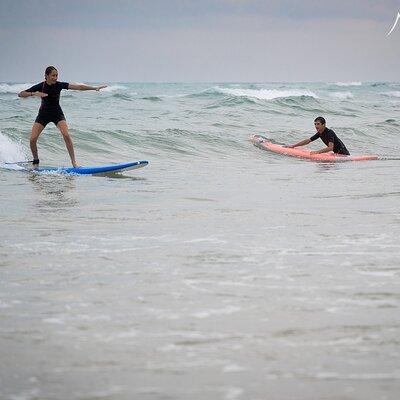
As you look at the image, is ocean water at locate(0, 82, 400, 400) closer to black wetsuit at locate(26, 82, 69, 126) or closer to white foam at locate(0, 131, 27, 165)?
black wetsuit at locate(26, 82, 69, 126)

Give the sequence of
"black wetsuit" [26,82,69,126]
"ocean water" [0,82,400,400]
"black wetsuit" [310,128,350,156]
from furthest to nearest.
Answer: "black wetsuit" [310,128,350,156] → "black wetsuit" [26,82,69,126] → "ocean water" [0,82,400,400]

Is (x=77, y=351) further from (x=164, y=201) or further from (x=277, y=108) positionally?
(x=277, y=108)

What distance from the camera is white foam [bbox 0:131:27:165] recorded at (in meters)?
15.0

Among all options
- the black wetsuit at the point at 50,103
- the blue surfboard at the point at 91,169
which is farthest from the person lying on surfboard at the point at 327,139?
the black wetsuit at the point at 50,103

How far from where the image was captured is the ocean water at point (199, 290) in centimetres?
309

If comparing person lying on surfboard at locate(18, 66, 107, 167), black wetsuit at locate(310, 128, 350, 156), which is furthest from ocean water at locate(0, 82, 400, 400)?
black wetsuit at locate(310, 128, 350, 156)

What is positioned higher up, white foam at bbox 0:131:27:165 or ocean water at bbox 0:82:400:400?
ocean water at bbox 0:82:400:400

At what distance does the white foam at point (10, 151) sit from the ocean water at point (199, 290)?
14.4 ft

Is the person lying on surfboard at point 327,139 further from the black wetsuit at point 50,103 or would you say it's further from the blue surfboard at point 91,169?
the black wetsuit at point 50,103

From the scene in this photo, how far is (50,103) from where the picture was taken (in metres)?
11.7

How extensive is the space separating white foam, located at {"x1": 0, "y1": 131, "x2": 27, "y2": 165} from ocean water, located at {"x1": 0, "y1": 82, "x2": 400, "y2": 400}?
14.4 feet

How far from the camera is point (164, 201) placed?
8.49 m

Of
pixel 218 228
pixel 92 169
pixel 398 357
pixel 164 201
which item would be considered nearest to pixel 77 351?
pixel 398 357

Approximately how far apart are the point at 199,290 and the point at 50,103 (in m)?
7.92
